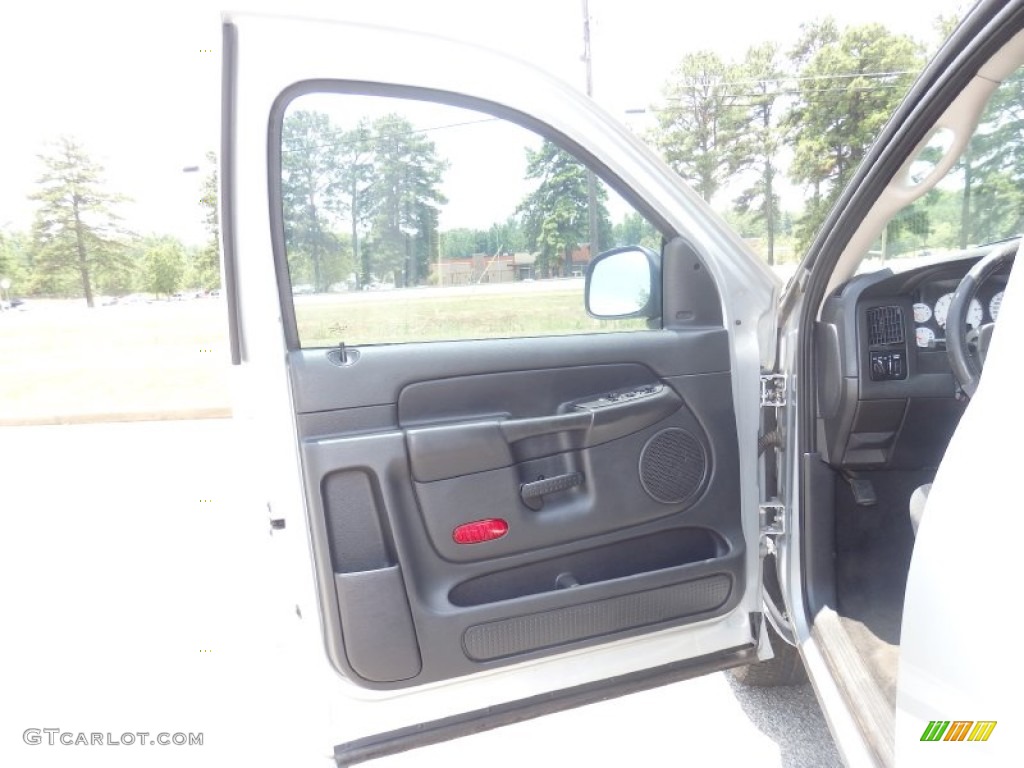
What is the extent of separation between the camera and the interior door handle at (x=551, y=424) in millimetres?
2023

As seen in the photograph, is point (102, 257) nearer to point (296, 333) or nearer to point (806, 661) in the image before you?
point (296, 333)

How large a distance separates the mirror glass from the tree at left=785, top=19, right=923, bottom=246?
2.36 metres

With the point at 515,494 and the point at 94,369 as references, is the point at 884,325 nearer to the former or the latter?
the point at 515,494

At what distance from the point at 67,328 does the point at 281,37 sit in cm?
898

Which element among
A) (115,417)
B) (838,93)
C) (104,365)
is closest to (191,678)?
(115,417)

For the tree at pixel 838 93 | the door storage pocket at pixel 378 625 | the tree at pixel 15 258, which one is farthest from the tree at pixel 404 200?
the tree at pixel 15 258

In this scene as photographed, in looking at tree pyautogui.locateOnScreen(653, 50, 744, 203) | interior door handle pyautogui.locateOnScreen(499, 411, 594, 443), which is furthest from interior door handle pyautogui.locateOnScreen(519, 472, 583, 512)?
tree pyautogui.locateOnScreen(653, 50, 744, 203)

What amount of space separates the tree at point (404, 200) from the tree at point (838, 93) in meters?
2.80

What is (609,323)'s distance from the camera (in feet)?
7.23

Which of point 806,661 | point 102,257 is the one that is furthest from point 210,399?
point 806,661

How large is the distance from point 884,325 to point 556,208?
99 cm

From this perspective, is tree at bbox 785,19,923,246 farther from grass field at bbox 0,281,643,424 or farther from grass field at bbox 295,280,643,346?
grass field at bbox 0,281,643,424

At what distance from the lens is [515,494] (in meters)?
2.00

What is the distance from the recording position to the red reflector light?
1.95m
